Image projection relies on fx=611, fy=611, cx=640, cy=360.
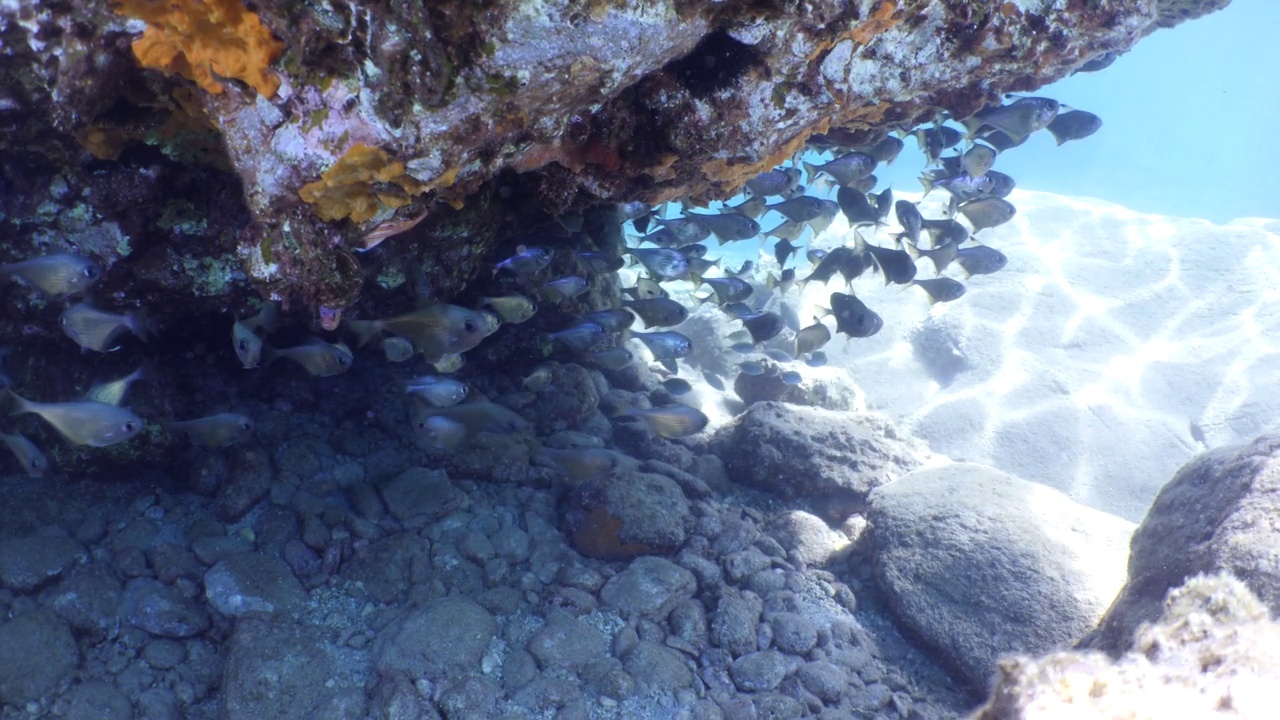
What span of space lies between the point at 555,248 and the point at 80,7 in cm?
335

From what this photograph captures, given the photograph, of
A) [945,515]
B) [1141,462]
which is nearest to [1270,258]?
[1141,462]

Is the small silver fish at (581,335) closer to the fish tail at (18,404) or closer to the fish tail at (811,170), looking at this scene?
the fish tail at (811,170)

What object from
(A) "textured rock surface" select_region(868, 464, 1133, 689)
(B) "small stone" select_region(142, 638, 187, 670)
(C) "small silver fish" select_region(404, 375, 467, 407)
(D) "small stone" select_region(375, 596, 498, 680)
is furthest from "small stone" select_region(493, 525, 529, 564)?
(A) "textured rock surface" select_region(868, 464, 1133, 689)

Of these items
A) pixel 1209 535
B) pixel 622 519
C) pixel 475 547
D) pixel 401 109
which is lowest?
pixel 622 519

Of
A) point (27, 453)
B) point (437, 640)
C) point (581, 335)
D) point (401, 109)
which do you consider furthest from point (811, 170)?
point (27, 453)

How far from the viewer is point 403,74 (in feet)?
7.78

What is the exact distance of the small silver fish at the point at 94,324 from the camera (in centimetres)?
356

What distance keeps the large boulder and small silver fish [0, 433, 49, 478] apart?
5.31 metres

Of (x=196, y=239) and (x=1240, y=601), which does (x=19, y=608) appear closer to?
(x=196, y=239)

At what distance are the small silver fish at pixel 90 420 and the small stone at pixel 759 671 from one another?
4.10 m

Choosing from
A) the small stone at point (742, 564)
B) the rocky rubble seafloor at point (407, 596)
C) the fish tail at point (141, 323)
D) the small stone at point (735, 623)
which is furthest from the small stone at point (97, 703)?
the small stone at point (742, 564)

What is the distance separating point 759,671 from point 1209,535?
282 cm

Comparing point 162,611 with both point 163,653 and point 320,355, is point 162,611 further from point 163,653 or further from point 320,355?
point 320,355

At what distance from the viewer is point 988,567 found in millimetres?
4613
